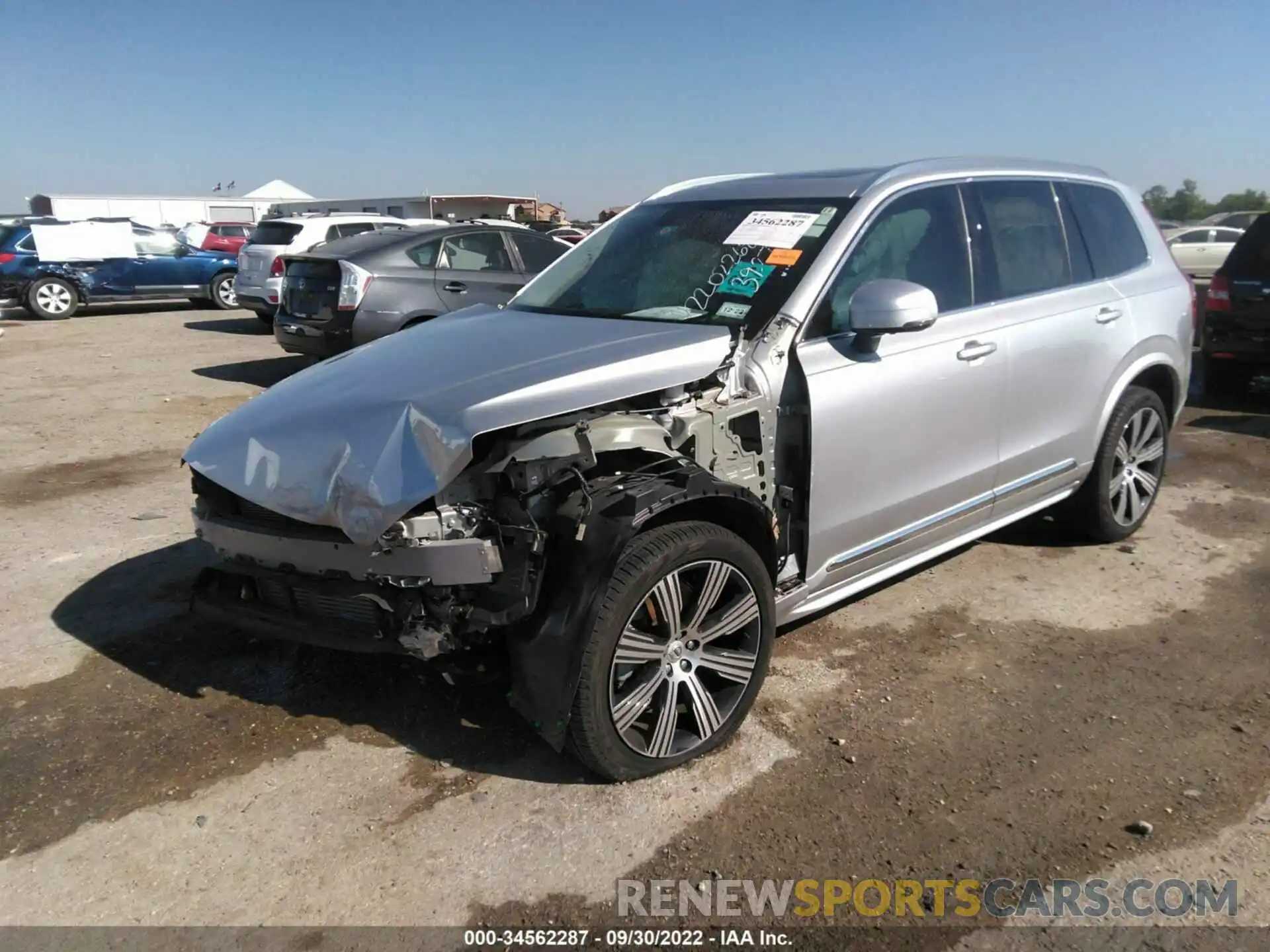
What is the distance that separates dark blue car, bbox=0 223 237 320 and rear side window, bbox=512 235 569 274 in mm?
9658

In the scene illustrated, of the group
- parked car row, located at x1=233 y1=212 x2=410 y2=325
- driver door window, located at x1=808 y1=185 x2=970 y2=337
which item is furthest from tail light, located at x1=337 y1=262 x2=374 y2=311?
driver door window, located at x1=808 y1=185 x2=970 y2=337

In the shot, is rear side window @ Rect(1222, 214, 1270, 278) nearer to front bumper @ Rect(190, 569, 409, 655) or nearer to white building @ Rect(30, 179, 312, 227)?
front bumper @ Rect(190, 569, 409, 655)

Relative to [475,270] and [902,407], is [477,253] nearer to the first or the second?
[475,270]

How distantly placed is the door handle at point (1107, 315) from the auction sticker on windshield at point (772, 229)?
177cm

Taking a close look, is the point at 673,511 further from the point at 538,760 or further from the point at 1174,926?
the point at 1174,926

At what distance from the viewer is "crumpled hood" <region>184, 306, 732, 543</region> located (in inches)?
110

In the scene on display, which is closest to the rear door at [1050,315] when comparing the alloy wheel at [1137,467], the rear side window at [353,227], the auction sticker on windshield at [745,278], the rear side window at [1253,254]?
the alloy wheel at [1137,467]

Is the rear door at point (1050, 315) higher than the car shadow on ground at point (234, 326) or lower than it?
higher

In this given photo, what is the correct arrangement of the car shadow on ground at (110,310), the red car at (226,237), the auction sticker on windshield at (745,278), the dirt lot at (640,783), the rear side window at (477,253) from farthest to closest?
the red car at (226,237) < the car shadow on ground at (110,310) < the rear side window at (477,253) < the auction sticker on windshield at (745,278) < the dirt lot at (640,783)

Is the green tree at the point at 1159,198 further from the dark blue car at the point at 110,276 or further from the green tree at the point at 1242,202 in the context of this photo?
the dark blue car at the point at 110,276

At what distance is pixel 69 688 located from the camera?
12.2 feet

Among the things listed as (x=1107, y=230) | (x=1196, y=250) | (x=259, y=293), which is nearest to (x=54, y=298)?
(x=259, y=293)

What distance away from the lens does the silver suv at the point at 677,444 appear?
283cm

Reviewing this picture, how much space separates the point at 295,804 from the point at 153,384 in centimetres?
837
